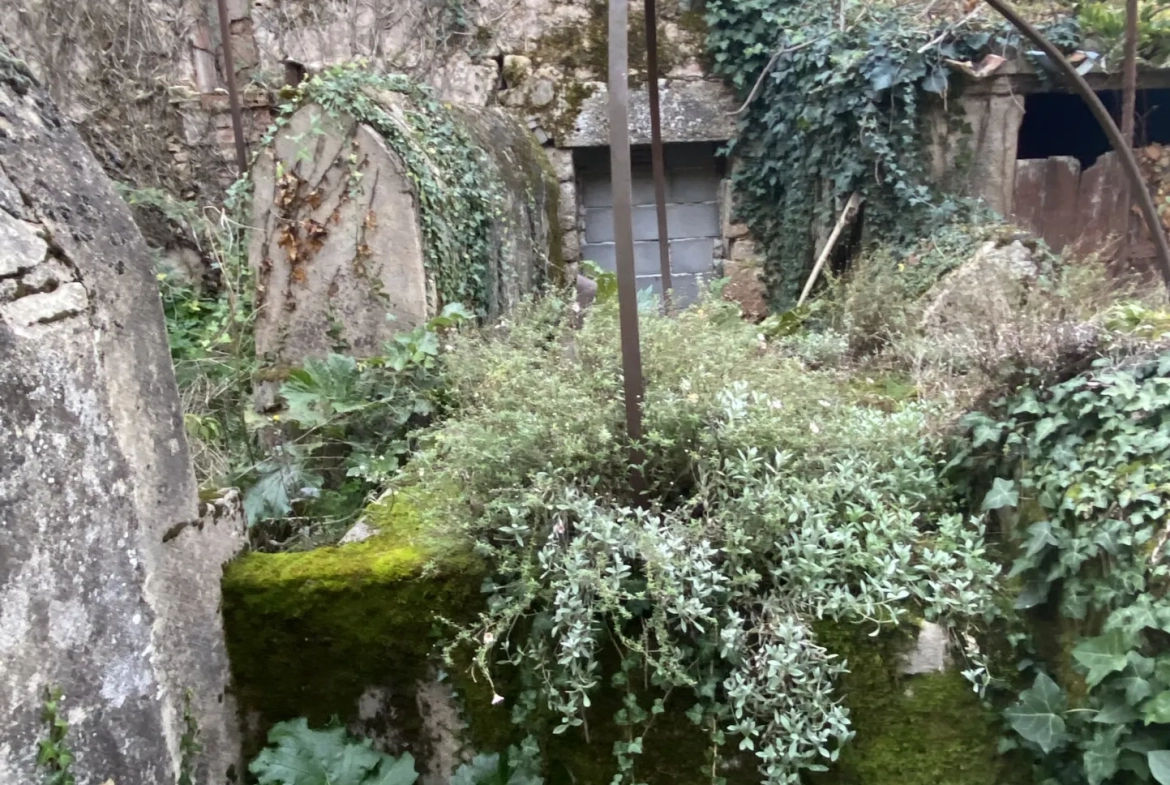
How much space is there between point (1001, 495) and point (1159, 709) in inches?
23.0

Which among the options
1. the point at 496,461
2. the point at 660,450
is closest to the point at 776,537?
the point at 660,450

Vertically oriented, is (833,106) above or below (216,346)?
above

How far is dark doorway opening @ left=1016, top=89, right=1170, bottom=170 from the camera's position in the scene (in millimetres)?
5898

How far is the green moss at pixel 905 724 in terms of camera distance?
5.89 feet

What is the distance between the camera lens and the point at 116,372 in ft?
5.64

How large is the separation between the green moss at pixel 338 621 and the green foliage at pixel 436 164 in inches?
65.8

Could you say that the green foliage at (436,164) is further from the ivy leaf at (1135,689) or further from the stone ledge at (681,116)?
the ivy leaf at (1135,689)

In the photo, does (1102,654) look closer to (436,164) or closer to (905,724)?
(905,724)

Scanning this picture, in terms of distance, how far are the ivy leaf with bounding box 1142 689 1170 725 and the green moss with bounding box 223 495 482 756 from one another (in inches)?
57.4

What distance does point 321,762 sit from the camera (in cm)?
192

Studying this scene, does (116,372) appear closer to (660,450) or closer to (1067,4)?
(660,450)

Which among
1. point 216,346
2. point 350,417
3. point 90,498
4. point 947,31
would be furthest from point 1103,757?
point 947,31

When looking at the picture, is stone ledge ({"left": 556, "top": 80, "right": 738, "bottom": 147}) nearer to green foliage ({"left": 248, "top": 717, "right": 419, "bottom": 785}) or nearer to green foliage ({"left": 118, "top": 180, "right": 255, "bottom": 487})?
green foliage ({"left": 118, "top": 180, "right": 255, "bottom": 487})

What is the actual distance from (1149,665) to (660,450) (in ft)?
3.73
